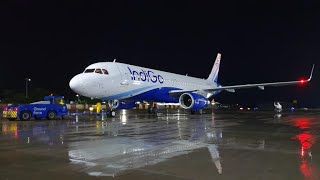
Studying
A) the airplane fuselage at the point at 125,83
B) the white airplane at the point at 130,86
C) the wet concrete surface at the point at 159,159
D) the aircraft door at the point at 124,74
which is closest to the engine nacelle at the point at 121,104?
the white airplane at the point at 130,86

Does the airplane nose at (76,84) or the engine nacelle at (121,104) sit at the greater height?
the airplane nose at (76,84)

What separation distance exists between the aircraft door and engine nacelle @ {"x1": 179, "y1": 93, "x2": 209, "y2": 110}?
7.10 metres

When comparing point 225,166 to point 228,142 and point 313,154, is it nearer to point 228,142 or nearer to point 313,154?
point 313,154

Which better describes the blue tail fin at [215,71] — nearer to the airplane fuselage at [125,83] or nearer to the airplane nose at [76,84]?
the airplane fuselage at [125,83]

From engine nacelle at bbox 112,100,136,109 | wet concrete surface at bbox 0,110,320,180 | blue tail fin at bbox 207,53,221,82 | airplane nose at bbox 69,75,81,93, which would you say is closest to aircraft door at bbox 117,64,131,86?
engine nacelle at bbox 112,100,136,109

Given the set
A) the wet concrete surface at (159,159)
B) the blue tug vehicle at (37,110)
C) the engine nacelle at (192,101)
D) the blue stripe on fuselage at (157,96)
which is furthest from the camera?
the engine nacelle at (192,101)

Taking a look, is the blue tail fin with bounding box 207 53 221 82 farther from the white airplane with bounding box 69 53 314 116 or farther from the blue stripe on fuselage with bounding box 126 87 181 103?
the blue stripe on fuselage with bounding box 126 87 181 103

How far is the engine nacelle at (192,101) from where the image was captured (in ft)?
115

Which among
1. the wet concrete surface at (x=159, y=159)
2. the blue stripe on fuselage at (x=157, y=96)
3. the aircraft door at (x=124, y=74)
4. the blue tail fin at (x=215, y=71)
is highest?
the blue tail fin at (x=215, y=71)

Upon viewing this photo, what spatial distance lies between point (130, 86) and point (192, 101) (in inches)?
265

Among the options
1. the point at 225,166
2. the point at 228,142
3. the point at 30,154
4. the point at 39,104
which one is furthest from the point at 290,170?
the point at 39,104

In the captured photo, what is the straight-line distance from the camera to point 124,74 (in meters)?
31.2

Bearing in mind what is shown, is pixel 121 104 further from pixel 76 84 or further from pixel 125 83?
pixel 76 84

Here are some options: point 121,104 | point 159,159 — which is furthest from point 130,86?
point 159,159
